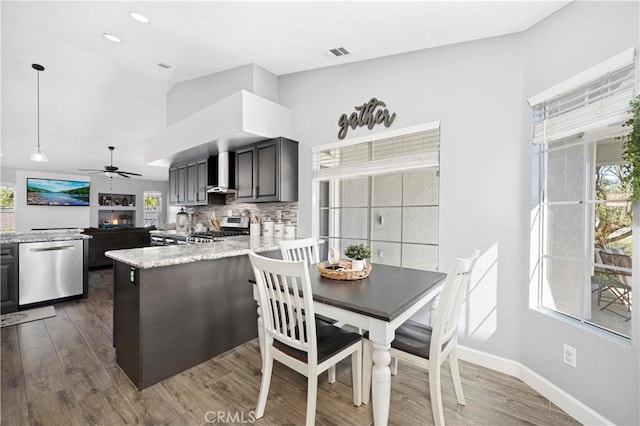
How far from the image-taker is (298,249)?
2682 millimetres

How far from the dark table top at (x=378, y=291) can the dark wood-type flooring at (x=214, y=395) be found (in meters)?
0.80

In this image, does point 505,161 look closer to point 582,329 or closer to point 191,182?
point 582,329

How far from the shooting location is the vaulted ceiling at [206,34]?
2205mm

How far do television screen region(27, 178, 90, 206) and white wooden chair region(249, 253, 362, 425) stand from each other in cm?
1105

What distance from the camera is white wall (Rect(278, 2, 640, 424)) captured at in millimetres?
1680

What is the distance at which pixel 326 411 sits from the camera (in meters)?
1.82

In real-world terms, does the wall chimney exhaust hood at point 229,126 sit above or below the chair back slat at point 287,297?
above

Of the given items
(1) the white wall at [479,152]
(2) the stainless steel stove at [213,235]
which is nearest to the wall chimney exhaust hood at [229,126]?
(2) the stainless steel stove at [213,235]

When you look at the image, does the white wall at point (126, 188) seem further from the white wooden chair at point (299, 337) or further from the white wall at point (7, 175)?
the white wooden chair at point (299, 337)

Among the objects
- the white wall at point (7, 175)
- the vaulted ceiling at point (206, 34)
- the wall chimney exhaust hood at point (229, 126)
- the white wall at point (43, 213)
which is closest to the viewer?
the vaulted ceiling at point (206, 34)

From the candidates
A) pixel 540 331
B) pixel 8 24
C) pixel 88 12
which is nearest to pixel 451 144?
pixel 540 331

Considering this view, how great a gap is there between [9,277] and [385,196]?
478 cm

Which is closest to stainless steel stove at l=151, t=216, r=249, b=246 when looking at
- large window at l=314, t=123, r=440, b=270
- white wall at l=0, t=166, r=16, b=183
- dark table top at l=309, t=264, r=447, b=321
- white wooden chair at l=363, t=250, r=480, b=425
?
large window at l=314, t=123, r=440, b=270

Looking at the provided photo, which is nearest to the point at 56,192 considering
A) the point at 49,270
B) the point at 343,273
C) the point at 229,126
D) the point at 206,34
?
the point at 49,270
